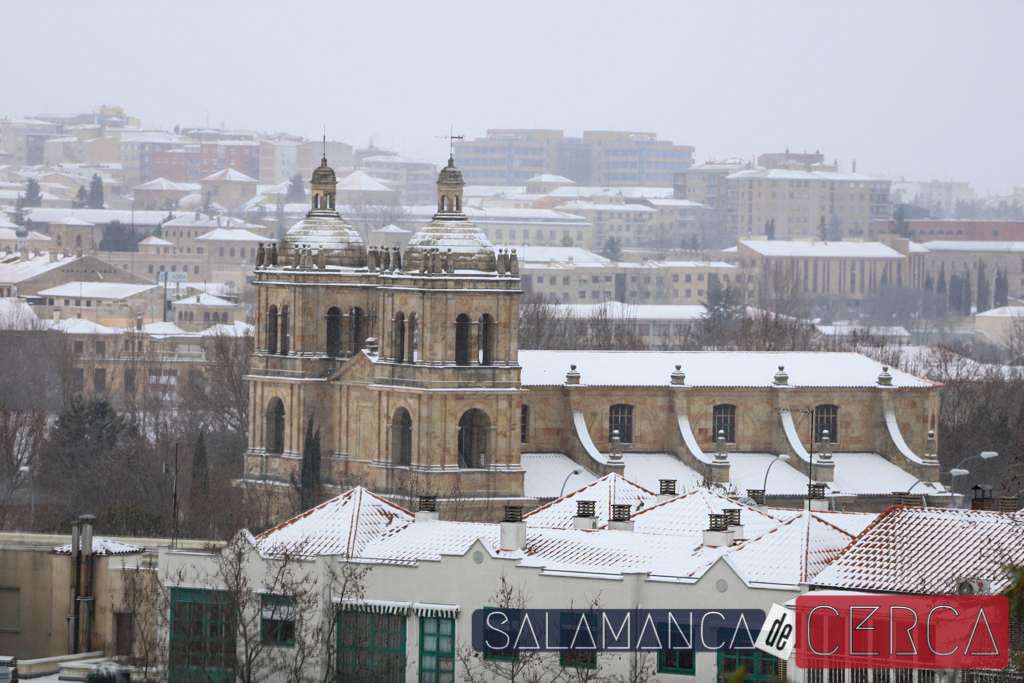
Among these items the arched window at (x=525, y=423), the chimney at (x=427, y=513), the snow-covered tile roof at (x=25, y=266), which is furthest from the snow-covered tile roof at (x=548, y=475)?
the snow-covered tile roof at (x=25, y=266)

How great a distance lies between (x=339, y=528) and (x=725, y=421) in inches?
1412

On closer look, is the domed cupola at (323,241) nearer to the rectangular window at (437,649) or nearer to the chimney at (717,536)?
the chimney at (717,536)

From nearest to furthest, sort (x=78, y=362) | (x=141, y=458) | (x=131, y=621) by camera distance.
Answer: (x=131, y=621) < (x=141, y=458) < (x=78, y=362)

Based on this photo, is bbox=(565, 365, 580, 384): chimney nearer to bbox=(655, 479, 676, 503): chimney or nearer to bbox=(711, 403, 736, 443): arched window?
bbox=(711, 403, 736, 443): arched window

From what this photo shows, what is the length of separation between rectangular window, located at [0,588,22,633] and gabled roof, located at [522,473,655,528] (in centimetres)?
987

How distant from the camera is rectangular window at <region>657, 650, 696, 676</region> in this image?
53809mm

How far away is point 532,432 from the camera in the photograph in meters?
92.4

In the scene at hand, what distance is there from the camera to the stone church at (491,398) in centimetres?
8869

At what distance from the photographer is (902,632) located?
165ft

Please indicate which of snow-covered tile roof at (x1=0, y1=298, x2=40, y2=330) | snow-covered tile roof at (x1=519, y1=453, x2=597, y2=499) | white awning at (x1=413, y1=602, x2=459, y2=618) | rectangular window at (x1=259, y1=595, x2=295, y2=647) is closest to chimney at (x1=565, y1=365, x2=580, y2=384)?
snow-covered tile roof at (x1=519, y1=453, x2=597, y2=499)

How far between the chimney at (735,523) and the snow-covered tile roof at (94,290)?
116367 millimetres

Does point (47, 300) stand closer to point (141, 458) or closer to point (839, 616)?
point (141, 458)

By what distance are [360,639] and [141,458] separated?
48.0 m

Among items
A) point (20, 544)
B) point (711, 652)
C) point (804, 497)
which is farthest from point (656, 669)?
point (804, 497)
